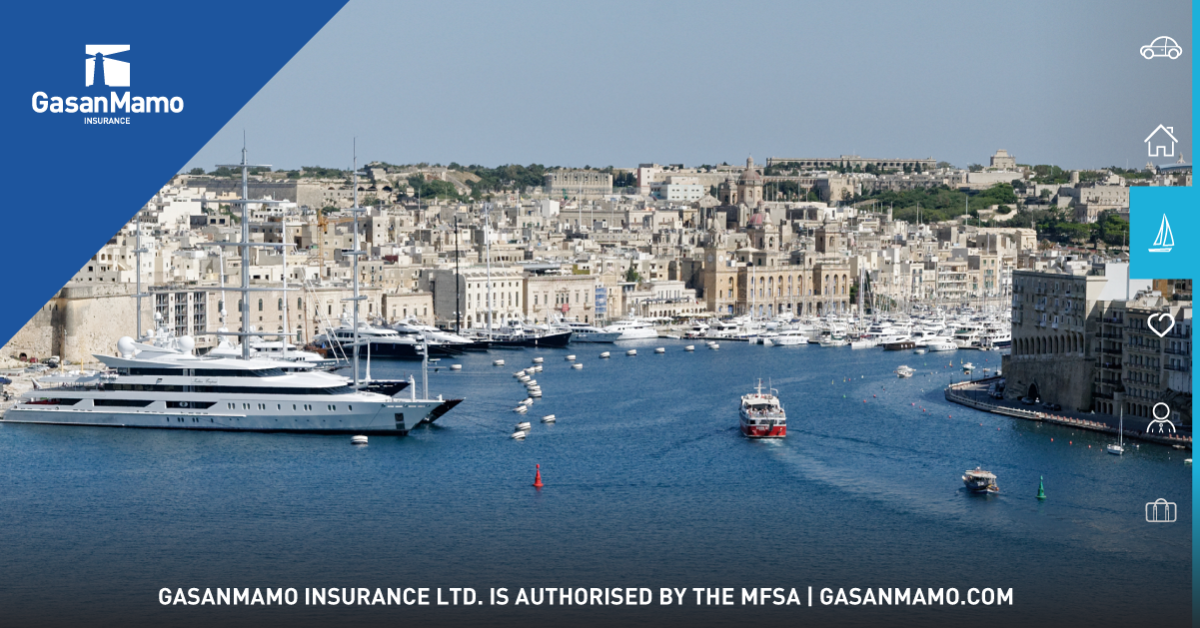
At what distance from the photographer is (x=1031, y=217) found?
1464 inches

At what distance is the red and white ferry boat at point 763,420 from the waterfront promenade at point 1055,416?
213cm

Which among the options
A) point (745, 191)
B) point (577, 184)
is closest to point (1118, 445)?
point (745, 191)

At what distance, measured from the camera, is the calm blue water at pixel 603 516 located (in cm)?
719

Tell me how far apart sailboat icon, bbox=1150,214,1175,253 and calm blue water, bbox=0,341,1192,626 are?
2138 mm

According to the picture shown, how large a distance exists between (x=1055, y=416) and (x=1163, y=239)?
8.08 m

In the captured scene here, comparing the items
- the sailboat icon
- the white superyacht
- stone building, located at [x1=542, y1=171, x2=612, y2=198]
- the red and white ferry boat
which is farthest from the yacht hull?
stone building, located at [x1=542, y1=171, x2=612, y2=198]

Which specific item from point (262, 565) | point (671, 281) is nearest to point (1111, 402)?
point (262, 565)

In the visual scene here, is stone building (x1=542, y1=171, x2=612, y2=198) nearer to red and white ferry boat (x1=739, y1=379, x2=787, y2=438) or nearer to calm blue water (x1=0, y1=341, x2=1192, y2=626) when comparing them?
calm blue water (x1=0, y1=341, x2=1192, y2=626)

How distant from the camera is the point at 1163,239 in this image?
4.95 meters

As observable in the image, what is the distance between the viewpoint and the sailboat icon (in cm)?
495

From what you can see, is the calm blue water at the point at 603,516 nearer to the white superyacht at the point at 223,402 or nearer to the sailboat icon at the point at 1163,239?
the white superyacht at the point at 223,402

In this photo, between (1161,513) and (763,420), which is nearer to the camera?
(1161,513)

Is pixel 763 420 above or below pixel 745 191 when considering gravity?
below

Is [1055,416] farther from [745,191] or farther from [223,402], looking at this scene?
[745,191]
